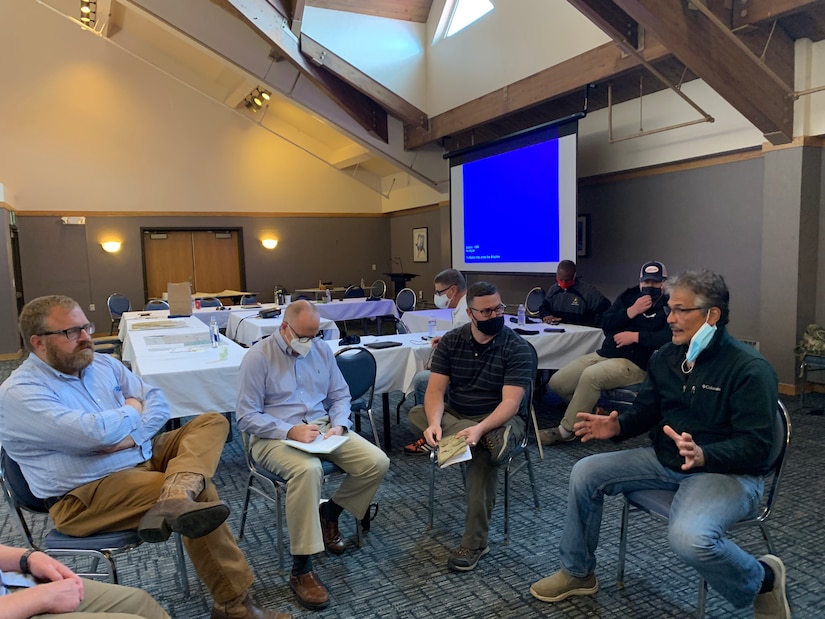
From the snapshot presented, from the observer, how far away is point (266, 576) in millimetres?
2432

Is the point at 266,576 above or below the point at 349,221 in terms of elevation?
below

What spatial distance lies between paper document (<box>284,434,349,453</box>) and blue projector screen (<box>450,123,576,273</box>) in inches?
176

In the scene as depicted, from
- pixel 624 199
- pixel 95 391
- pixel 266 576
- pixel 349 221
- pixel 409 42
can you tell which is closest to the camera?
pixel 95 391

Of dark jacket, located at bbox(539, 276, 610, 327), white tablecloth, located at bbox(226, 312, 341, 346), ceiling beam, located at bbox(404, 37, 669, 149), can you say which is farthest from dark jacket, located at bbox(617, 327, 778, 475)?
ceiling beam, located at bbox(404, 37, 669, 149)

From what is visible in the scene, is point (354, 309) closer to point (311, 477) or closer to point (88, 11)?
point (88, 11)

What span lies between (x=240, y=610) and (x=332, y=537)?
25.1 inches

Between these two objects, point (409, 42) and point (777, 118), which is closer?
point (777, 118)

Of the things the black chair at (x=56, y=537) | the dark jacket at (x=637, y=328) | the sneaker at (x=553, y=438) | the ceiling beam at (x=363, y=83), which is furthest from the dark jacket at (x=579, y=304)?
the ceiling beam at (x=363, y=83)

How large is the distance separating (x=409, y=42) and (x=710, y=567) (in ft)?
26.2

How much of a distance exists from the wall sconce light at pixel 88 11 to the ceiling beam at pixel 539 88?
16.8 feet

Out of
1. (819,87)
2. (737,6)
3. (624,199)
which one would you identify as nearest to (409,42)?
(624,199)

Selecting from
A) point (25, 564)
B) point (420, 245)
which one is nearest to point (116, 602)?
point (25, 564)

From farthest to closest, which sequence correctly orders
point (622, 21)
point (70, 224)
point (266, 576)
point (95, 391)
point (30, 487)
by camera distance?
1. point (70, 224)
2. point (622, 21)
3. point (266, 576)
4. point (95, 391)
5. point (30, 487)

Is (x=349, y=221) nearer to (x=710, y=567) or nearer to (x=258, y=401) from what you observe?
(x=258, y=401)
